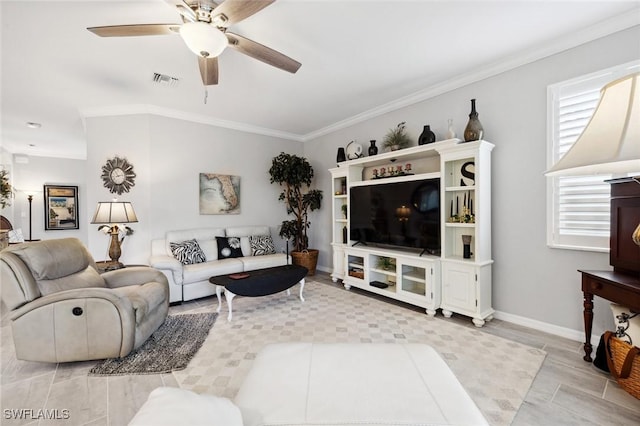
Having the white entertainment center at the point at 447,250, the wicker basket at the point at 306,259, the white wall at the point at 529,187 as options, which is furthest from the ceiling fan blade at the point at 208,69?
the wicker basket at the point at 306,259

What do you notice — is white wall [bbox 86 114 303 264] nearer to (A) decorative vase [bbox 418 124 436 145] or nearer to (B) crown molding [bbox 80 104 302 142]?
(B) crown molding [bbox 80 104 302 142]

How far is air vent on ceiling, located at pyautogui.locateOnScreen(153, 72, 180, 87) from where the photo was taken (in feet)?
10.0

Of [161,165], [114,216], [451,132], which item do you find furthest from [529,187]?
[161,165]

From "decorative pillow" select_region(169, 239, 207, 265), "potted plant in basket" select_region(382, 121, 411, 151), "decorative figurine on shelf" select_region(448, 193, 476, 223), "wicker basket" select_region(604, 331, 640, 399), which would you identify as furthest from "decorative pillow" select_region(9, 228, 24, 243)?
"wicker basket" select_region(604, 331, 640, 399)

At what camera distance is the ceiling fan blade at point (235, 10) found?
1637mm

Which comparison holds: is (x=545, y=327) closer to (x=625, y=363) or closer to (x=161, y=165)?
(x=625, y=363)

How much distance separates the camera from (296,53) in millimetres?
2645

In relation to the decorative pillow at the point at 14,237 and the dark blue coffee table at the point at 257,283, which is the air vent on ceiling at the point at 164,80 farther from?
the decorative pillow at the point at 14,237

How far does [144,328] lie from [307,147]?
4.31m

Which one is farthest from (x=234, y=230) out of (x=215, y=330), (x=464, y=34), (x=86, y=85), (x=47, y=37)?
(x=464, y=34)

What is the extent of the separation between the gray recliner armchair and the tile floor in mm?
164

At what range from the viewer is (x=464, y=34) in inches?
93.9

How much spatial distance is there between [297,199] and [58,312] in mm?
3808

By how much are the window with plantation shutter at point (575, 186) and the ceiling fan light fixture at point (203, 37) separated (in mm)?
2991
